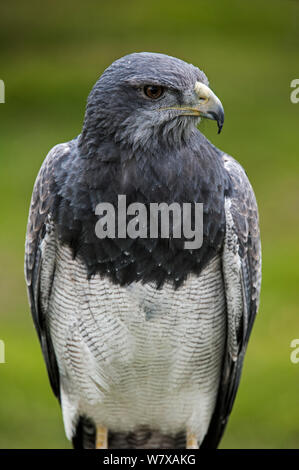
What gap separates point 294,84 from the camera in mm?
10258

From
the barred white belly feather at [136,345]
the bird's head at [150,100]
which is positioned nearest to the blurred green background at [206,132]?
the barred white belly feather at [136,345]

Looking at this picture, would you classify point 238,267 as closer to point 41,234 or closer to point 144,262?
point 144,262

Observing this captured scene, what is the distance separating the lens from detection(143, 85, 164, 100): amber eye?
134 inches

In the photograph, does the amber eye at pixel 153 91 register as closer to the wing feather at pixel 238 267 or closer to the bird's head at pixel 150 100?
the bird's head at pixel 150 100

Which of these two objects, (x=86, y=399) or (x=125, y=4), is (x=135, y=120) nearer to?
(x=86, y=399)

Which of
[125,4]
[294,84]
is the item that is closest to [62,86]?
[125,4]

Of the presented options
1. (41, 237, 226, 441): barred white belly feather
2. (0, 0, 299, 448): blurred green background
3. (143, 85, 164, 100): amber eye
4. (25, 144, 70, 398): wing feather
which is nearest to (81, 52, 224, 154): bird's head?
(143, 85, 164, 100): amber eye

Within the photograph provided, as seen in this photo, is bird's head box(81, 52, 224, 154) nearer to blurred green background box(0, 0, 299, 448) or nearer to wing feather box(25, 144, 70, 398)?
wing feather box(25, 144, 70, 398)

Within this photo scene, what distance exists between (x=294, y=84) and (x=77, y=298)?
7098 millimetres

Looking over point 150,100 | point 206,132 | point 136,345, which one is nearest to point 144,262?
point 136,345

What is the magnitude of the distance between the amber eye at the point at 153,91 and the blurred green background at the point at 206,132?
406 centimetres

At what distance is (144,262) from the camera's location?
3666 millimetres

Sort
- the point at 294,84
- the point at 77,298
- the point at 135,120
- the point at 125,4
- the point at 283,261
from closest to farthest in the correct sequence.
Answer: the point at 135,120
the point at 77,298
the point at 283,261
the point at 294,84
the point at 125,4

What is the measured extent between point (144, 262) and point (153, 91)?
76 centimetres
